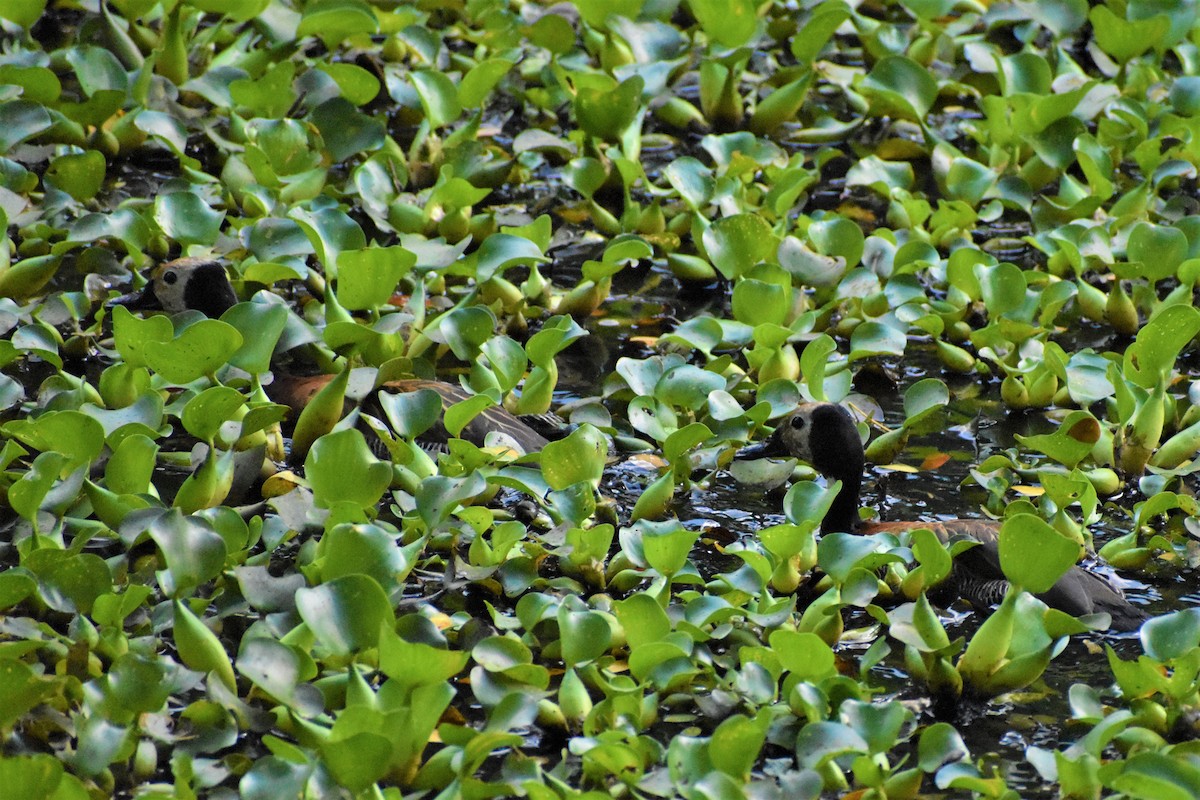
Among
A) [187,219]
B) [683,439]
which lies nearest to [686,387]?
[683,439]

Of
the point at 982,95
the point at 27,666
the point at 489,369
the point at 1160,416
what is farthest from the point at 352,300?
the point at 982,95

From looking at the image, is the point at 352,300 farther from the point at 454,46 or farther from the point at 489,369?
the point at 454,46

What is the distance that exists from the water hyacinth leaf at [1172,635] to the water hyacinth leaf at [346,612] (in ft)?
5.12

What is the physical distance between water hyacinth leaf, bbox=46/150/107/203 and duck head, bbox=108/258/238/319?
2.16ft

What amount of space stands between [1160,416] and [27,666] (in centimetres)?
290

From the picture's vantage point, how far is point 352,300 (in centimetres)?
443

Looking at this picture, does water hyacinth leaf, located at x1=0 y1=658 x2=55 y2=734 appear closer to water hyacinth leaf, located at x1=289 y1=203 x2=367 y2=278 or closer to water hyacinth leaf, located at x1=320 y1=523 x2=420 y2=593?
water hyacinth leaf, located at x1=320 y1=523 x2=420 y2=593

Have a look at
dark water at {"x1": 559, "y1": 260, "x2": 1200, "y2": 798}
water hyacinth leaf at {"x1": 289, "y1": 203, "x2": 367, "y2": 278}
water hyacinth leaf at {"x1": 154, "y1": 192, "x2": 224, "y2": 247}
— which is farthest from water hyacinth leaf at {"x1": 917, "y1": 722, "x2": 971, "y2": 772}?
water hyacinth leaf at {"x1": 154, "y1": 192, "x2": 224, "y2": 247}

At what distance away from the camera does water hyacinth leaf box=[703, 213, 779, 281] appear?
4.94 metres

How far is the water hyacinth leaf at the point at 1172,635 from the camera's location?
327cm

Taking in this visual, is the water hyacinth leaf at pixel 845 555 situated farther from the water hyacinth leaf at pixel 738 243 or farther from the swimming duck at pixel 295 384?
the water hyacinth leaf at pixel 738 243

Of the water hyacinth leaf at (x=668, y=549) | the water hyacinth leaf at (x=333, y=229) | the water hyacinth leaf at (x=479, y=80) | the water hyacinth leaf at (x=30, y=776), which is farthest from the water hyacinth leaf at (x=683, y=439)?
the water hyacinth leaf at (x=479, y=80)

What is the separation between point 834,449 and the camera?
404 cm

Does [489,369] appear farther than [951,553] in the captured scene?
Yes
